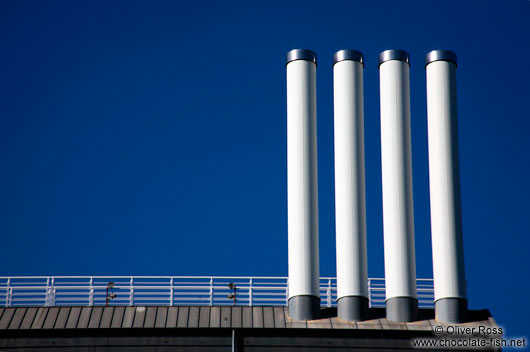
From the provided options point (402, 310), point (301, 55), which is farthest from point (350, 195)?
point (301, 55)

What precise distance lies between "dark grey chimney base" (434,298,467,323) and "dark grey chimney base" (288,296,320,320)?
506 centimetres

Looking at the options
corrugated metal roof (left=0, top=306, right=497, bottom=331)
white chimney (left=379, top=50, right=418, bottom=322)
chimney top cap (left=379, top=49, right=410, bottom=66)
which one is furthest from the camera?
chimney top cap (left=379, top=49, right=410, bottom=66)

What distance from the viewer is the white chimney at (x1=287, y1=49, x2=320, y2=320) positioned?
4819 cm

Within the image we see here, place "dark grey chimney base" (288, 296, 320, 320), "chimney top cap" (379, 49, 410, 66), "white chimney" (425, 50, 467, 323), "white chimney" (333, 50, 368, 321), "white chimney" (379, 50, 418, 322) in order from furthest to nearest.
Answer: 1. "chimney top cap" (379, 49, 410, 66)
2. "white chimney" (425, 50, 467, 323)
3. "white chimney" (379, 50, 418, 322)
4. "white chimney" (333, 50, 368, 321)
5. "dark grey chimney base" (288, 296, 320, 320)

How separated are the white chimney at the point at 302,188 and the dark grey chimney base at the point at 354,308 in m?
1.05

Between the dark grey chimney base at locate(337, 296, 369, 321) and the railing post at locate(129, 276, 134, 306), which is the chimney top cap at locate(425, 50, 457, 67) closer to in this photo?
the dark grey chimney base at locate(337, 296, 369, 321)

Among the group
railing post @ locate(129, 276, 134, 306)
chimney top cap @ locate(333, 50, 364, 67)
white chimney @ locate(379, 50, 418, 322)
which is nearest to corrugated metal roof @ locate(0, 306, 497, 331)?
railing post @ locate(129, 276, 134, 306)

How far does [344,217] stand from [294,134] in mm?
4102

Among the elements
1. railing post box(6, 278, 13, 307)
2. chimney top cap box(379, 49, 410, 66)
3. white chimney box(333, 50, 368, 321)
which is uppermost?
chimney top cap box(379, 49, 410, 66)

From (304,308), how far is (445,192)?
7.55 metres

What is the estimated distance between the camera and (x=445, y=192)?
4912 cm

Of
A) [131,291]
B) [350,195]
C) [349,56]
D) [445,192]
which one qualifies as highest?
[349,56]

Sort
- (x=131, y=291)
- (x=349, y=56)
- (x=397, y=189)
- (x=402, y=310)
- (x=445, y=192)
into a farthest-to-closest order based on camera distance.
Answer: (x=349, y=56) → (x=445, y=192) → (x=397, y=189) → (x=131, y=291) → (x=402, y=310)

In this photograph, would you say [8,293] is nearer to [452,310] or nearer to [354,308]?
[354,308]
